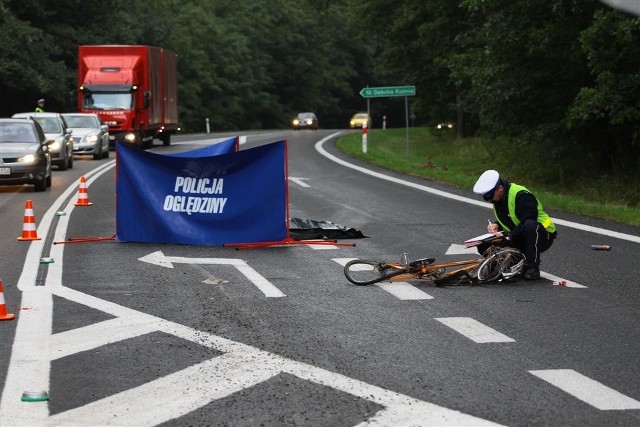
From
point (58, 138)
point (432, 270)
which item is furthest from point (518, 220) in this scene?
point (58, 138)

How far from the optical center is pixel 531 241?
1182cm

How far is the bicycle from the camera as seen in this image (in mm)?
11688

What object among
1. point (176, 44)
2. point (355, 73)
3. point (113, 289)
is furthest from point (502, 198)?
point (355, 73)

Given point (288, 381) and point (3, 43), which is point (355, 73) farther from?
point (288, 381)

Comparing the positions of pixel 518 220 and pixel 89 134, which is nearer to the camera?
pixel 518 220

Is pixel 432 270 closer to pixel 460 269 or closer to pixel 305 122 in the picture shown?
pixel 460 269

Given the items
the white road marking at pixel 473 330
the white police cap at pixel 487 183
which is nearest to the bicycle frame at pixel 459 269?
the white police cap at pixel 487 183

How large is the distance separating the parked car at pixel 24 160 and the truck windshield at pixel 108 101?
16933 mm

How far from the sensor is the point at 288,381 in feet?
24.4

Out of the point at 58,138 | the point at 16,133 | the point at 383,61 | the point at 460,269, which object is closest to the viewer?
the point at 460,269

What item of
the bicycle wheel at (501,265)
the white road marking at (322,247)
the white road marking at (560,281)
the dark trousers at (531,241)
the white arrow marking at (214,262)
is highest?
the dark trousers at (531,241)

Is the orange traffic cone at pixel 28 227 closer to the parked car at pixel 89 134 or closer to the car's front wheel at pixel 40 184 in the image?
the car's front wheel at pixel 40 184

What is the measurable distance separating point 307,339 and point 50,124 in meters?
26.9

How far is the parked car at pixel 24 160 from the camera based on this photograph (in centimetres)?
2542
